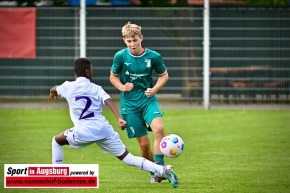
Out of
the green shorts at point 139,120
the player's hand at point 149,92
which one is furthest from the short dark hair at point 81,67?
the green shorts at point 139,120

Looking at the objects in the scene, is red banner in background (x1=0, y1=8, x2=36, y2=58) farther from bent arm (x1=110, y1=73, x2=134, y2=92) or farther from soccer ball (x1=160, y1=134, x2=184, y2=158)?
soccer ball (x1=160, y1=134, x2=184, y2=158)

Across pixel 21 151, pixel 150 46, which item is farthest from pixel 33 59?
pixel 21 151

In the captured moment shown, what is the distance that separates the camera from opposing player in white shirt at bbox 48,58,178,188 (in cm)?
995

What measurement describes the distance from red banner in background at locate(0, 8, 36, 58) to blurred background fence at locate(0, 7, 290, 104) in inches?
10.0

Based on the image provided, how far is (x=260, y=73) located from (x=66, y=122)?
21.1 feet

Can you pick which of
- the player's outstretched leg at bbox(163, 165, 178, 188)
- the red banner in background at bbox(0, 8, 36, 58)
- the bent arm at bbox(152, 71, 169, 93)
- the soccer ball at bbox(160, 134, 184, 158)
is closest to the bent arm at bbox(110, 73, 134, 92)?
the bent arm at bbox(152, 71, 169, 93)

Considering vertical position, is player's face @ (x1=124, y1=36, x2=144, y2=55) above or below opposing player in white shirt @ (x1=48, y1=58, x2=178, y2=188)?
above

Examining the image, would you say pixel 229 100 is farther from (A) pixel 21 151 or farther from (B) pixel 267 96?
(A) pixel 21 151

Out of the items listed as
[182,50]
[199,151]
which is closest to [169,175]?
[199,151]

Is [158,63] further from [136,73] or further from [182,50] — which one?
[182,50]

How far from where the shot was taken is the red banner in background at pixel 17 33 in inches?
931

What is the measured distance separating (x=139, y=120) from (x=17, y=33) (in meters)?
12.9

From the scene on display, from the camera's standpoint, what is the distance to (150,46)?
2391cm

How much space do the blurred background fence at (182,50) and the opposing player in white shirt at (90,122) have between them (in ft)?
44.8
